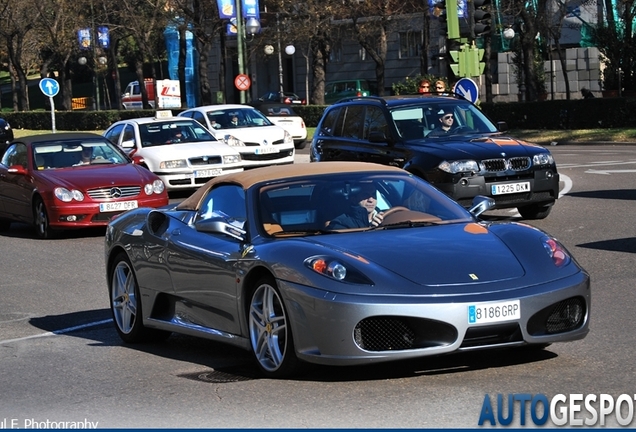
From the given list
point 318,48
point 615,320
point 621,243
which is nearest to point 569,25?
point 318,48

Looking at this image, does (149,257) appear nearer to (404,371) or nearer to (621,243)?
(404,371)

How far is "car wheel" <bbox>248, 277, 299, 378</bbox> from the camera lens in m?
7.08

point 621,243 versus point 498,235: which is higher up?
point 498,235

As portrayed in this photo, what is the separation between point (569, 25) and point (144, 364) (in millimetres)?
54509

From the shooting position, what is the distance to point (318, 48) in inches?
2322

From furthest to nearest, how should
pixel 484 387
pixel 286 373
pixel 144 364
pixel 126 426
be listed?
pixel 144 364
pixel 286 373
pixel 484 387
pixel 126 426

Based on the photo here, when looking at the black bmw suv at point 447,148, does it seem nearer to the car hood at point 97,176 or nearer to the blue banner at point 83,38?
the car hood at point 97,176

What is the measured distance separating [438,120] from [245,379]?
10.1 metres

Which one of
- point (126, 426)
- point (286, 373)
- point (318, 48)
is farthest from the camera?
point (318, 48)

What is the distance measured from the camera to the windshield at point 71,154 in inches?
734

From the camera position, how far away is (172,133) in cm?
2409

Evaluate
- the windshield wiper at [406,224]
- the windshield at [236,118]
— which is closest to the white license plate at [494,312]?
the windshield wiper at [406,224]

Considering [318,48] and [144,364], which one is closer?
[144,364]

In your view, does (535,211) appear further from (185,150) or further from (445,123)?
(185,150)
